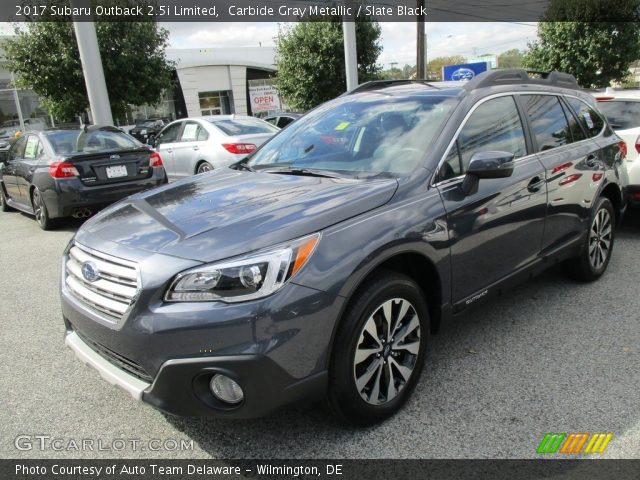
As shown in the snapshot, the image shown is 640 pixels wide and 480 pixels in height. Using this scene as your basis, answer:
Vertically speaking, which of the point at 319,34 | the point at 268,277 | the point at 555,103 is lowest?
the point at 268,277

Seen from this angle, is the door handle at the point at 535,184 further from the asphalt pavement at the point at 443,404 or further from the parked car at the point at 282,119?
the parked car at the point at 282,119

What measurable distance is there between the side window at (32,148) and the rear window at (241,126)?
125 inches

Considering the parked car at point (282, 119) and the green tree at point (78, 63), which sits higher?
the green tree at point (78, 63)

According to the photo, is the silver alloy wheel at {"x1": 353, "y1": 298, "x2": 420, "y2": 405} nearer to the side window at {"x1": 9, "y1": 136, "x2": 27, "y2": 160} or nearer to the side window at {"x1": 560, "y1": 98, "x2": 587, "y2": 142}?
the side window at {"x1": 560, "y1": 98, "x2": 587, "y2": 142}

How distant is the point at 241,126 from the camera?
10305 millimetres

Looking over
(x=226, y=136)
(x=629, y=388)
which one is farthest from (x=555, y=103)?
(x=226, y=136)

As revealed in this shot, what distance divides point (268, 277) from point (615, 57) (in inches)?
750

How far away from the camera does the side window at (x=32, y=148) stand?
797 centimetres

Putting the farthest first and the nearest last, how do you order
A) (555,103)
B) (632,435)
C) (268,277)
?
(555,103)
(632,435)
(268,277)

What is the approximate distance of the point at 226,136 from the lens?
9.80 metres

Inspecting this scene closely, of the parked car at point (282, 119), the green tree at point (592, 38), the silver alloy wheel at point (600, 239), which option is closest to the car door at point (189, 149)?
the parked car at point (282, 119)

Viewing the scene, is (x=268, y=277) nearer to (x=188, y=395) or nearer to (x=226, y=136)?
(x=188, y=395)

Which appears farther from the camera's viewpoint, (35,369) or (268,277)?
(35,369)

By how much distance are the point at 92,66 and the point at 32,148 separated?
13.9 ft
